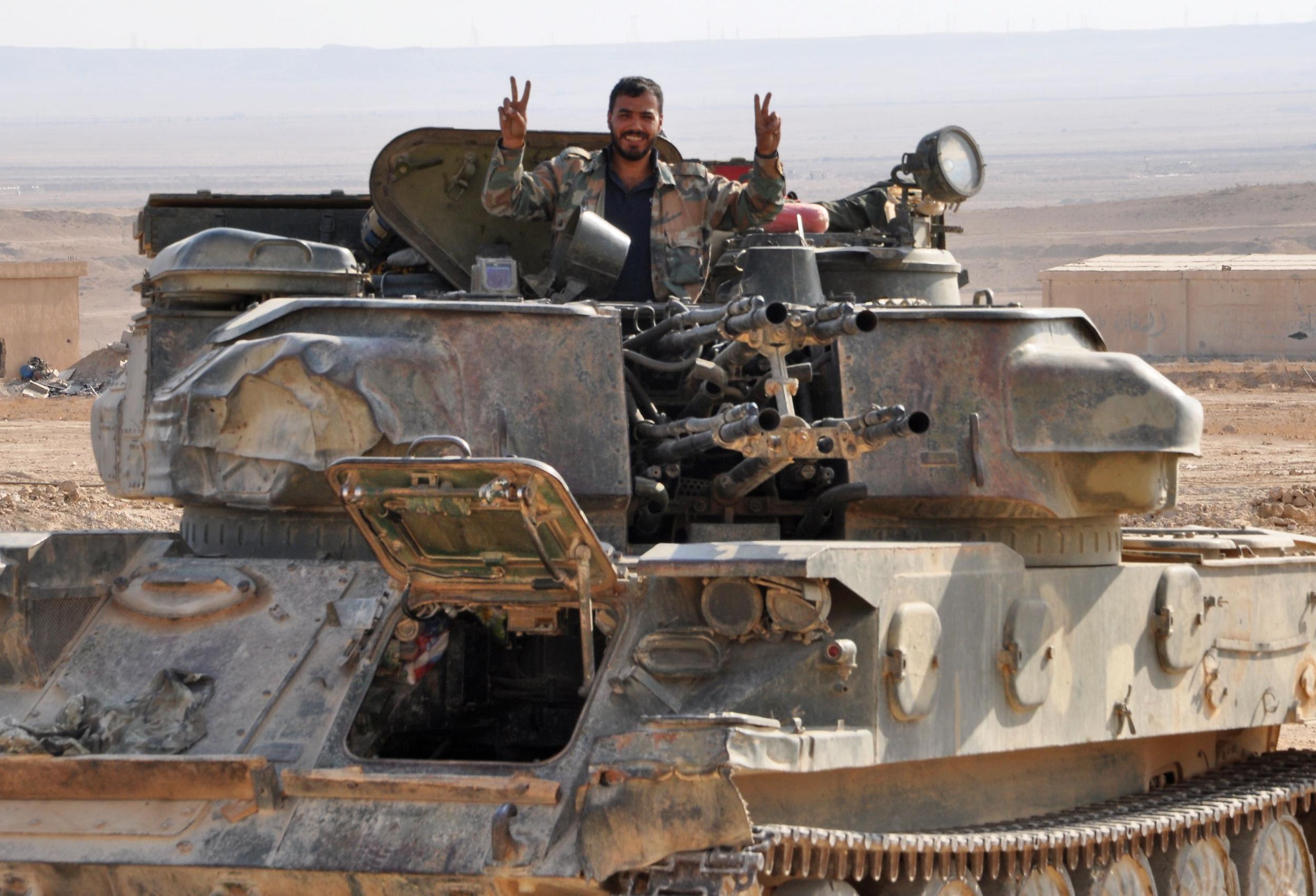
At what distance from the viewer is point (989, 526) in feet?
28.1

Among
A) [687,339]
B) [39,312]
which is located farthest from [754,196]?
[39,312]

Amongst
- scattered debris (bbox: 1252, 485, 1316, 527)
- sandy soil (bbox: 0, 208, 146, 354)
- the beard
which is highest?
the beard

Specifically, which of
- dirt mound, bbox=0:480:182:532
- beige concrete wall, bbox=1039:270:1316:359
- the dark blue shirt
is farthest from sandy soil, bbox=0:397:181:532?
beige concrete wall, bbox=1039:270:1316:359

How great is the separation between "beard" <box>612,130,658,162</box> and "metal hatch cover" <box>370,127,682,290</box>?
30cm

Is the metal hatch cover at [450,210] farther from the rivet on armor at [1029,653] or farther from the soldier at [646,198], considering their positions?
the rivet on armor at [1029,653]

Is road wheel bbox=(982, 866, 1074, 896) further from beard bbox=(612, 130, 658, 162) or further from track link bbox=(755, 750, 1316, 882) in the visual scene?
beard bbox=(612, 130, 658, 162)

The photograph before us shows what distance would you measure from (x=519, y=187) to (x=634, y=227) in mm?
582

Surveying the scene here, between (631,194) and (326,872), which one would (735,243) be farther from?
(326,872)

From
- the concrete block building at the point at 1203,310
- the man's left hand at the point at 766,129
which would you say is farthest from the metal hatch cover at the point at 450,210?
the concrete block building at the point at 1203,310

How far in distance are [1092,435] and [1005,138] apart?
493 feet

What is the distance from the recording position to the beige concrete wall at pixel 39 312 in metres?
33.1

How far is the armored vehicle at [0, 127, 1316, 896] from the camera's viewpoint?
6945 mm

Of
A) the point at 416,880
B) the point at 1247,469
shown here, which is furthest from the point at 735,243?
the point at 1247,469

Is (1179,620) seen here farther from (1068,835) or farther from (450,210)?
(450,210)
